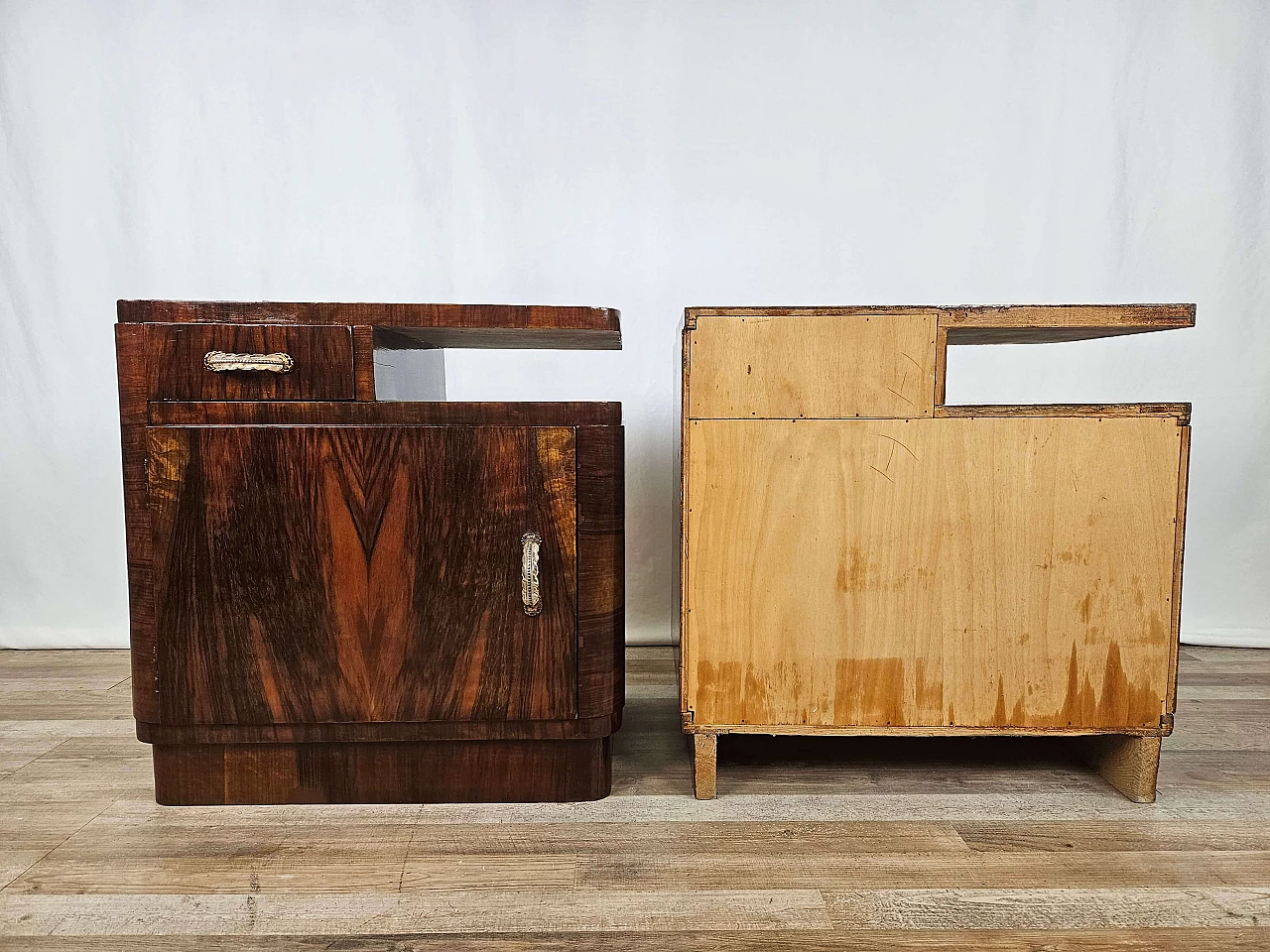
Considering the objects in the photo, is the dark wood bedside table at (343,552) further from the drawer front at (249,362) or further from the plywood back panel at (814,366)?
the plywood back panel at (814,366)

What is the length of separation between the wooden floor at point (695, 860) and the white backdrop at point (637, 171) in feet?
3.46

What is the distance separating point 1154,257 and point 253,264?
224cm

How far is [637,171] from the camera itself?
2059mm

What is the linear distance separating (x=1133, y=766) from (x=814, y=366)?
30.3 inches

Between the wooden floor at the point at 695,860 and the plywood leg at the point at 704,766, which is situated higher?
the plywood leg at the point at 704,766

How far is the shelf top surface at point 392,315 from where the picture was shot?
3.72 ft

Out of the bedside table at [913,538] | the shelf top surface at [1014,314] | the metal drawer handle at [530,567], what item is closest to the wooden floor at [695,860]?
the bedside table at [913,538]

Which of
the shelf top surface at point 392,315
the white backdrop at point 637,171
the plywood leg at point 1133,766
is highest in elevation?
the white backdrop at point 637,171

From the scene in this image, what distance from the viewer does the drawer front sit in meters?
1.13

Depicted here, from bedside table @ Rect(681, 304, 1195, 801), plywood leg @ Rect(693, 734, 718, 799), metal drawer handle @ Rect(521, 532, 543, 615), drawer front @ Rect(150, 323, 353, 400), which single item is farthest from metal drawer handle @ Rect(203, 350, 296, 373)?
plywood leg @ Rect(693, 734, 718, 799)

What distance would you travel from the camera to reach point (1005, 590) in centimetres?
120

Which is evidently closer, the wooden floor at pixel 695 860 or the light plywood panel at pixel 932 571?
the wooden floor at pixel 695 860

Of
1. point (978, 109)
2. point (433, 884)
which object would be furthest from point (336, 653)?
point (978, 109)

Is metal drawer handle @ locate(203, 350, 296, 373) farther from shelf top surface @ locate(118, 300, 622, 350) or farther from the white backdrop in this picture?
the white backdrop
